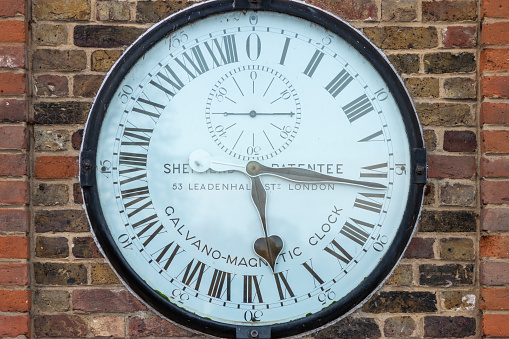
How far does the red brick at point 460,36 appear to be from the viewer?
2.36m

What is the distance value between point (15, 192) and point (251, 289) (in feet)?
3.21

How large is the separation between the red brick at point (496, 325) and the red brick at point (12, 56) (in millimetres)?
2029

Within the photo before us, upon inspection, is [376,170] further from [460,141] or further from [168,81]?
[168,81]

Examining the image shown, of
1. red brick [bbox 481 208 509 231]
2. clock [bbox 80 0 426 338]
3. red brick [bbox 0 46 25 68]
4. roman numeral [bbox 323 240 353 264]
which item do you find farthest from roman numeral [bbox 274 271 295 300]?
red brick [bbox 0 46 25 68]

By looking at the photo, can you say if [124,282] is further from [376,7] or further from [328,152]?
[376,7]

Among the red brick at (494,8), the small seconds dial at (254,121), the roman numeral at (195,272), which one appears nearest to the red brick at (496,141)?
the red brick at (494,8)

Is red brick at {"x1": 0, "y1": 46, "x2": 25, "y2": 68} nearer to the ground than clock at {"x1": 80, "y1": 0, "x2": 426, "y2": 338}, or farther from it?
farther from it

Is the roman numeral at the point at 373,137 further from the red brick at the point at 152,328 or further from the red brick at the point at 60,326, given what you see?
the red brick at the point at 60,326

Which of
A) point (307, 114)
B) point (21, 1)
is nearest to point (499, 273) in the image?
point (307, 114)

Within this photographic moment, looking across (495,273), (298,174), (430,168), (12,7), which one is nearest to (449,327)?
(495,273)

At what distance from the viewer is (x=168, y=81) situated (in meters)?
2.34

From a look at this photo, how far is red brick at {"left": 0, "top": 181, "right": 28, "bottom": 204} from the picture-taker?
2281 mm

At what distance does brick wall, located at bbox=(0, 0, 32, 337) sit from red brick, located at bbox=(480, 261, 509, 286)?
174 cm

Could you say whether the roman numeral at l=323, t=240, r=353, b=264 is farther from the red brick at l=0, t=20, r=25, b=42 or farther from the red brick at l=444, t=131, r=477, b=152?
the red brick at l=0, t=20, r=25, b=42
